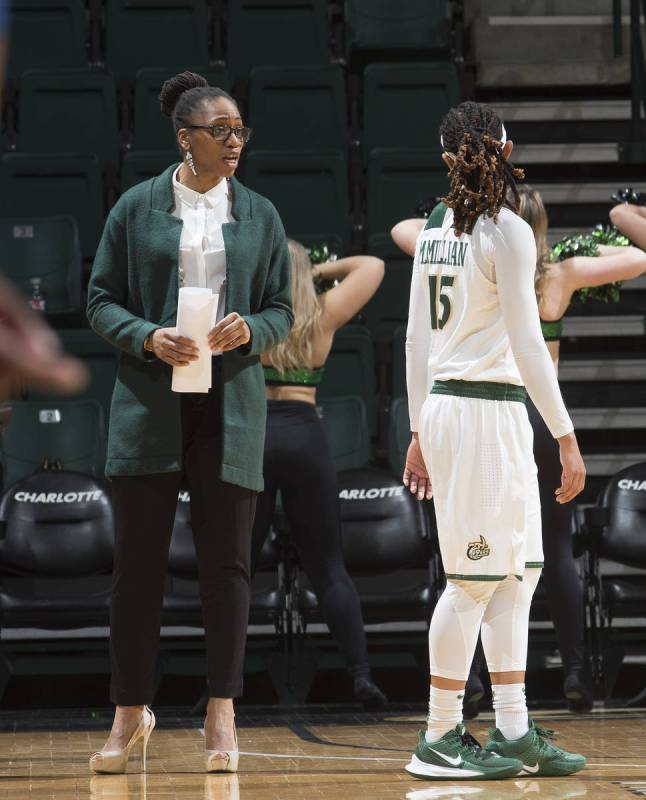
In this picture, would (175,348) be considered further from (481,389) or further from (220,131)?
(481,389)

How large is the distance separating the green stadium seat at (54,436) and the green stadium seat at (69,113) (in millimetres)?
2075

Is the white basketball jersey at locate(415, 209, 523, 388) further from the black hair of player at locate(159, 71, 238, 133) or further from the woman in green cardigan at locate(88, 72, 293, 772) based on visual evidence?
the black hair of player at locate(159, 71, 238, 133)

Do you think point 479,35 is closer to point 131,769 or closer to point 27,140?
point 27,140

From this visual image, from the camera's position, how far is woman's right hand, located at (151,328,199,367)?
2973 mm

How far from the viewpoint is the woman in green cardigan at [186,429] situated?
10.3 feet

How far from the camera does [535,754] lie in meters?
3.04

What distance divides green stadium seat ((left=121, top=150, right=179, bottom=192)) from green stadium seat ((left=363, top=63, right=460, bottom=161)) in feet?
4.20

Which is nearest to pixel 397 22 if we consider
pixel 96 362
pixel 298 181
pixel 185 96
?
pixel 298 181

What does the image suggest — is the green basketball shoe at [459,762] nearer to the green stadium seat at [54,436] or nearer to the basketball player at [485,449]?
the basketball player at [485,449]

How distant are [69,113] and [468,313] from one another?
4.90 metres

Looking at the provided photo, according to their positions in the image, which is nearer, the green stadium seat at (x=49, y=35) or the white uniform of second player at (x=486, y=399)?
the white uniform of second player at (x=486, y=399)

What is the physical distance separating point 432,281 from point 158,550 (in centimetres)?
94

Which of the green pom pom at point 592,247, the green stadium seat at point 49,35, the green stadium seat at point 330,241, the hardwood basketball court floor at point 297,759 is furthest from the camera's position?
the green stadium seat at point 49,35

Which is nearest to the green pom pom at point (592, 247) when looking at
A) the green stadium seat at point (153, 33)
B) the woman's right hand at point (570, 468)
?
the woman's right hand at point (570, 468)
